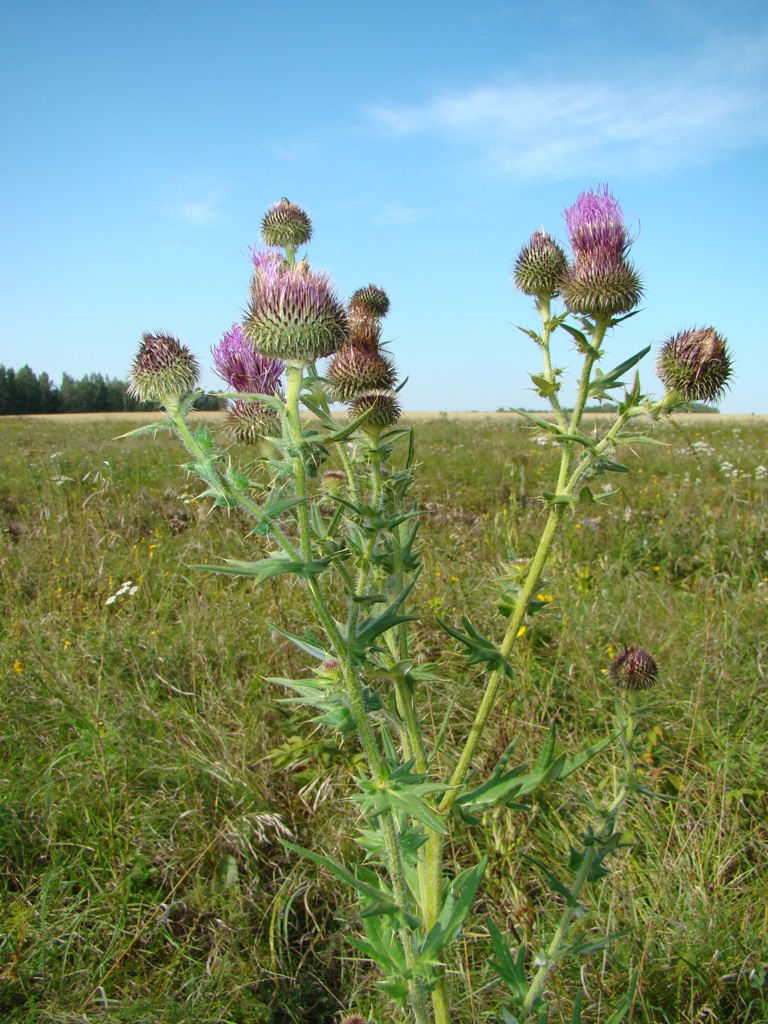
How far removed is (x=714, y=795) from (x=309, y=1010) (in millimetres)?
1740

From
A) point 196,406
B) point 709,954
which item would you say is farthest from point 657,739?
point 196,406

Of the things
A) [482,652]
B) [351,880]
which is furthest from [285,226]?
[351,880]

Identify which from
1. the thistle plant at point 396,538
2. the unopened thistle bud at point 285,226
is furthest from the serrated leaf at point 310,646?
the unopened thistle bud at point 285,226

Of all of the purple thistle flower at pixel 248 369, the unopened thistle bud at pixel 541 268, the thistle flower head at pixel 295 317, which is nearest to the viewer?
the thistle flower head at pixel 295 317

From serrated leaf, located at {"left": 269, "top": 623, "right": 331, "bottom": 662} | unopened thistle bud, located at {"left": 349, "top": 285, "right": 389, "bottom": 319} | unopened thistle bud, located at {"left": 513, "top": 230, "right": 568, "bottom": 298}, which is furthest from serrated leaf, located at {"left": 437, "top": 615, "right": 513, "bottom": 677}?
unopened thistle bud, located at {"left": 349, "top": 285, "right": 389, "bottom": 319}

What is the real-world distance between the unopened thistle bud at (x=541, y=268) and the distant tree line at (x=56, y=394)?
69.4 meters

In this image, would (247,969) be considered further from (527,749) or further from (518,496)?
(518,496)

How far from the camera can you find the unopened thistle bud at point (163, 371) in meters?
1.97

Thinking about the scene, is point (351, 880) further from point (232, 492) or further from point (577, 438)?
point (577, 438)

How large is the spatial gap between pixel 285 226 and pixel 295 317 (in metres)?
1.00

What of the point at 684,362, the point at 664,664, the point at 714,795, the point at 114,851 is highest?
the point at 684,362

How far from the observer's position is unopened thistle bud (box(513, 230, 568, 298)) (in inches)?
92.8

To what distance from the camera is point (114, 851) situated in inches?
102

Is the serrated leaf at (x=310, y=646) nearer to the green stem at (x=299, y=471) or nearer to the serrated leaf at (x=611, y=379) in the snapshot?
the green stem at (x=299, y=471)
